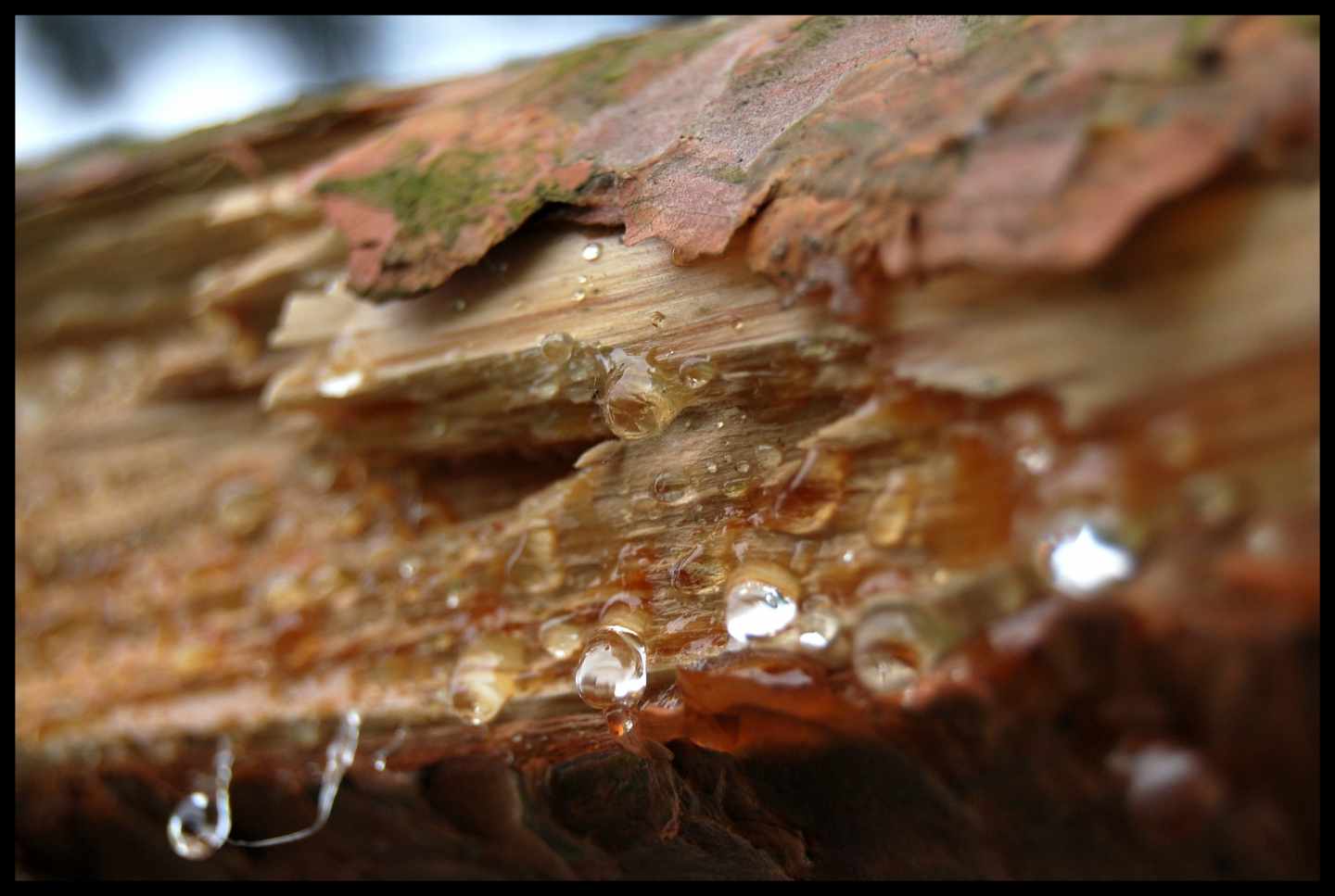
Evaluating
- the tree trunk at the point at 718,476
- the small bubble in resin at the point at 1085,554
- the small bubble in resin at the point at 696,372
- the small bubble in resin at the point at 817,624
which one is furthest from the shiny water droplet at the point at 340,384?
the small bubble in resin at the point at 1085,554

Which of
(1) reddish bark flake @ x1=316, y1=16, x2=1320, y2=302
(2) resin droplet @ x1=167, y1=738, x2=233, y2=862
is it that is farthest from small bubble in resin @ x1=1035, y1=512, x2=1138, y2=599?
(2) resin droplet @ x1=167, y1=738, x2=233, y2=862

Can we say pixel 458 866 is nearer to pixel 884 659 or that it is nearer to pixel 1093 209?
pixel 884 659

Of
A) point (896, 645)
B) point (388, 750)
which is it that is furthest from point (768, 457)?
point (388, 750)

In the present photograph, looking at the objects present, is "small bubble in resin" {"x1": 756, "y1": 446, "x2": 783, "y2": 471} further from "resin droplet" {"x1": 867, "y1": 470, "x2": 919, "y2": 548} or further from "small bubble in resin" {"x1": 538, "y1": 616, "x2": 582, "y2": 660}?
"small bubble in resin" {"x1": 538, "y1": 616, "x2": 582, "y2": 660}

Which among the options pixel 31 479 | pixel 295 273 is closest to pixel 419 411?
pixel 295 273

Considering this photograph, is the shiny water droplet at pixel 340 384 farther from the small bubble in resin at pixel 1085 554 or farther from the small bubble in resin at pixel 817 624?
the small bubble in resin at pixel 1085 554

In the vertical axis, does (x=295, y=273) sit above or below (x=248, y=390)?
above
